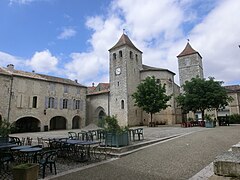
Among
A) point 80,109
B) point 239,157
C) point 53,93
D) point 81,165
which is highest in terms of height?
point 53,93

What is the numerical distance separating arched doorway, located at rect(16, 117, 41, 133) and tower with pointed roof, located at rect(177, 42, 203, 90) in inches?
1112

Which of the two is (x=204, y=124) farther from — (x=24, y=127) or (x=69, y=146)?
(x=24, y=127)

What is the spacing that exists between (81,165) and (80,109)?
23925 millimetres

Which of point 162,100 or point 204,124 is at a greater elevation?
point 162,100

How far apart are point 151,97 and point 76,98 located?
39.5 ft

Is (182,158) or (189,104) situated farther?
(189,104)

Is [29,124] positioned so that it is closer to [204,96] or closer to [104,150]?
[104,150]

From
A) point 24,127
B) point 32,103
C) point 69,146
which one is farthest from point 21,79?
point 69,146

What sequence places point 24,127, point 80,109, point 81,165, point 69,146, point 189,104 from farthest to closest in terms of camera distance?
point 80,109 → point 24,127 → point 189,104 → point 69,146 → point 81,165

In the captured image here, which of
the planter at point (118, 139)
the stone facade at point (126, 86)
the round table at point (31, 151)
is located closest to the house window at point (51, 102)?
the stone facade at point (126, 86)

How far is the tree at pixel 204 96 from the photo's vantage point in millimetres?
21391

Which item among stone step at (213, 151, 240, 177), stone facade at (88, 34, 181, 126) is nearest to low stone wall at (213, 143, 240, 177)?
stone step at (213, 151, 240, 177)

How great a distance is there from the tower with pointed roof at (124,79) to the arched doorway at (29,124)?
10.6m

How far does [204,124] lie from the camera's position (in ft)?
68.4
